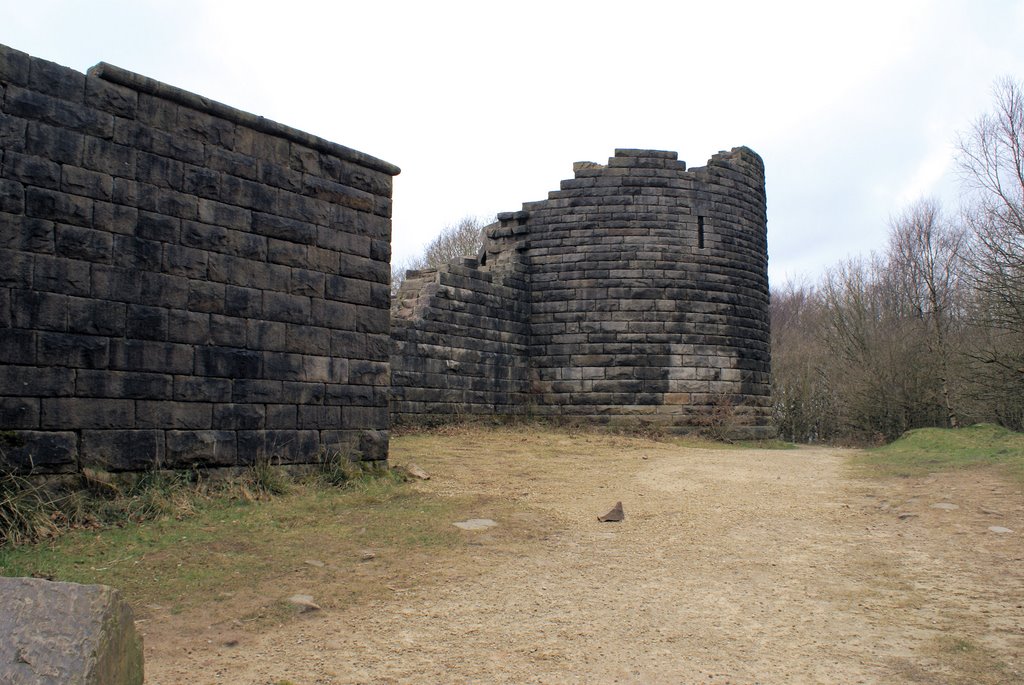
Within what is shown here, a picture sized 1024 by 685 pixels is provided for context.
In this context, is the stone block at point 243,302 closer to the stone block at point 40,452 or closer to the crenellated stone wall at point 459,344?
the stone block at point 40,452

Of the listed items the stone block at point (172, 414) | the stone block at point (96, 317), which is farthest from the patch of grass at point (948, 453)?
the stone block at point (96, 317)

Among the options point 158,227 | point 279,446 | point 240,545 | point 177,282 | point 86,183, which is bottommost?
point 240,545

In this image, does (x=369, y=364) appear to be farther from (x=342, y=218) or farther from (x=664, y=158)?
(x=664, y=158)

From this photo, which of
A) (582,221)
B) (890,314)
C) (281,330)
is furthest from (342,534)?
(890,314)

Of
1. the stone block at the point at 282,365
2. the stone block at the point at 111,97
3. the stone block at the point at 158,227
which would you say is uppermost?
the stone block at the point at 111,97

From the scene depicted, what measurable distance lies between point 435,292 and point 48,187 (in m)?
8.85

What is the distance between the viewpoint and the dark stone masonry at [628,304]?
656 inches

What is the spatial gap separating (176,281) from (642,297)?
441 inches

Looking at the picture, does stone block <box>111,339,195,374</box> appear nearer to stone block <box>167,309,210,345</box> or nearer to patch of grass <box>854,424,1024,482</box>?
stone block <box>167,309,210,345</box>

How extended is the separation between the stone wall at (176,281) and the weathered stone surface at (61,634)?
4.03m

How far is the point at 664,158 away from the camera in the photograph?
680 inches

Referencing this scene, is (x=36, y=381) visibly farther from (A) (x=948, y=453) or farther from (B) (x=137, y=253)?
(A) (x=948, y=453)

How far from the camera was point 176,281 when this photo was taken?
7.20 m

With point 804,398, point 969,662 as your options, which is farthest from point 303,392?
point 804,398
